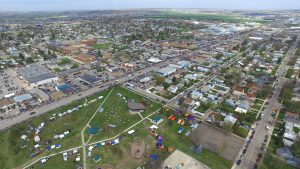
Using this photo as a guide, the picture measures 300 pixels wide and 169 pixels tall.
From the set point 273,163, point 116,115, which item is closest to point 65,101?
point 116,115

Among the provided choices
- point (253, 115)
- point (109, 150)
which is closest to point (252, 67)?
point (253, 115)

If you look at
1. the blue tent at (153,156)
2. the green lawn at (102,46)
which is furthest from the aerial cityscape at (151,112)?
the green lawn at (102,46)

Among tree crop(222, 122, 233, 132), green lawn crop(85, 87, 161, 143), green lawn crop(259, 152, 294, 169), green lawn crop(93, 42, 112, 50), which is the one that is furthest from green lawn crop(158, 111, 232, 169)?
green lawn crop(93, 42, 112, 50)

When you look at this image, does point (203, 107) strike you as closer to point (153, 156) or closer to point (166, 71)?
point (153, 156)

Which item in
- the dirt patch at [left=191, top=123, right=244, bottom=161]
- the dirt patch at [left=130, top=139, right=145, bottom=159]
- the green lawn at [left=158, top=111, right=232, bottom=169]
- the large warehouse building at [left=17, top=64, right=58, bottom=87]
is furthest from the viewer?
the large warehouse building at [left=17, top=64, right=58, bottom=87]

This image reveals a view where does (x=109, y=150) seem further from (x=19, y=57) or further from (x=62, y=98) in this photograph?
(x=19, y=57)

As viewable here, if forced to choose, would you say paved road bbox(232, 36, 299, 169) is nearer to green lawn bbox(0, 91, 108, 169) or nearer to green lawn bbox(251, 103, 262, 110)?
green lawn bbox(251, 103, 262, 110)
